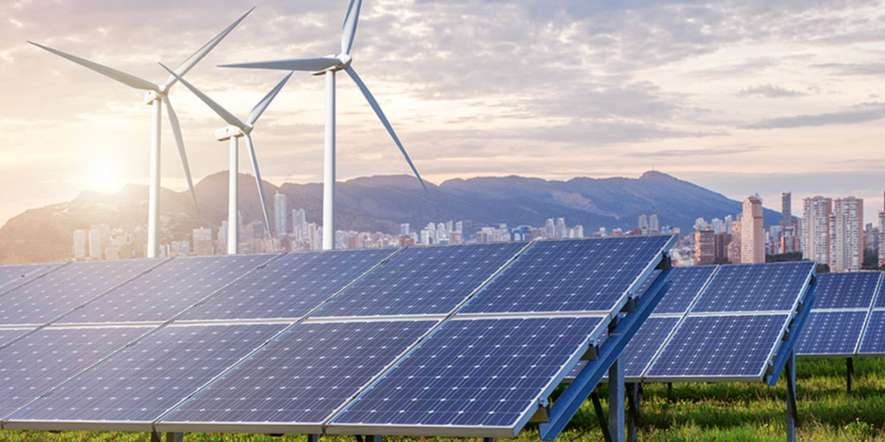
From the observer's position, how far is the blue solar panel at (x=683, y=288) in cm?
3286

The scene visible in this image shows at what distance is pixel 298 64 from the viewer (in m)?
40.2

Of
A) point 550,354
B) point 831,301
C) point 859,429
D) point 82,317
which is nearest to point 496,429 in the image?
point 550,354

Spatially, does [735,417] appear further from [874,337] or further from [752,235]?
[752,235]

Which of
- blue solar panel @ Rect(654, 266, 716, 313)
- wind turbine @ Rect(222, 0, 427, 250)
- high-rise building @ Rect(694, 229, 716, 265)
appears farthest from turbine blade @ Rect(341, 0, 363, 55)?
high-rise building @ Rect(694, 229, 716, 265)

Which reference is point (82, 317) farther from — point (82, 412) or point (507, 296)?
point (507, 296)

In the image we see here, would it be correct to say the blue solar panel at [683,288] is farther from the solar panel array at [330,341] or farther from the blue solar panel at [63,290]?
the blue solar panel at [63,290]

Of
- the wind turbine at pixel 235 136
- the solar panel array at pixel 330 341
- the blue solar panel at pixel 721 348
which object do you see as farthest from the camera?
the wind turbine at pixel 235 136

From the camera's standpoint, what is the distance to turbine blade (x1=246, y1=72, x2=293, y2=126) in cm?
5059

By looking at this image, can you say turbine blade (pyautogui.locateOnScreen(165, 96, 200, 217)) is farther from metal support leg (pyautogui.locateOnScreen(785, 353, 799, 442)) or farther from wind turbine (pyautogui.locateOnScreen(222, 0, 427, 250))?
metal support leg (pyautogui.locateOnScreen(785, 353, 799, 442))

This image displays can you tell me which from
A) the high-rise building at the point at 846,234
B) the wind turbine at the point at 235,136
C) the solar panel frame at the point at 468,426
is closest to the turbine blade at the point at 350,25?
the wind turbine at the point at 235,136

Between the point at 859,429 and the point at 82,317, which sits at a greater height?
the point at 82,317

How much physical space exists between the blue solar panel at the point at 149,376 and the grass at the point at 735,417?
780cm

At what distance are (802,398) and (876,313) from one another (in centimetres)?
381

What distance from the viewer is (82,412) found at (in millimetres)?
17375
